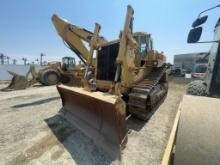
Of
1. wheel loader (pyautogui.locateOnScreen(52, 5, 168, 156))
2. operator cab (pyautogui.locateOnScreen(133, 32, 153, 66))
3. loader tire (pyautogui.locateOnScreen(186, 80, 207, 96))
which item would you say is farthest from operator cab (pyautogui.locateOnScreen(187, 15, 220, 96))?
operator cab (pyautogui.locateOnScreen(133, 32, 153, 66))

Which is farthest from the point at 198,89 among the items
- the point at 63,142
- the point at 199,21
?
the point at 63,142

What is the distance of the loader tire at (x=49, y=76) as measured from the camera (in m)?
12.8

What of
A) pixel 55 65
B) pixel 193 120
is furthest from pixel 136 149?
pixel 55 65

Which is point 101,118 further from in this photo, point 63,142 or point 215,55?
point 215,55

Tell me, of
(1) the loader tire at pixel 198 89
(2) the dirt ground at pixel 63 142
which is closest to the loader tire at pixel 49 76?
(2) the dirt ground at pixel 63 142

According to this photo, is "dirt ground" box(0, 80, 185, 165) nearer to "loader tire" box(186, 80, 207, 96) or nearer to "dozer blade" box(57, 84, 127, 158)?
"dozer blade" box(57, 84, 127, 158)

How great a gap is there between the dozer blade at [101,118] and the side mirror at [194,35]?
1782mm

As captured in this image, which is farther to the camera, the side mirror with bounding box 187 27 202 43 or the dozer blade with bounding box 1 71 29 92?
the dozer blade with bounding box 1 71 29 92

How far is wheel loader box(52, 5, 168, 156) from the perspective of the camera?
9.43ft

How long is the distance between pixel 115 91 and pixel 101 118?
0.83 metres

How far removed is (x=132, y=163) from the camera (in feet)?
8.37

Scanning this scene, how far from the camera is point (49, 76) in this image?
13070mm

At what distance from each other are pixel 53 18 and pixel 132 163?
7361mm

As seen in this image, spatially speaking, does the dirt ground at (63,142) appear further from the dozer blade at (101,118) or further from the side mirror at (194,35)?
the side mirror at (194,35)
